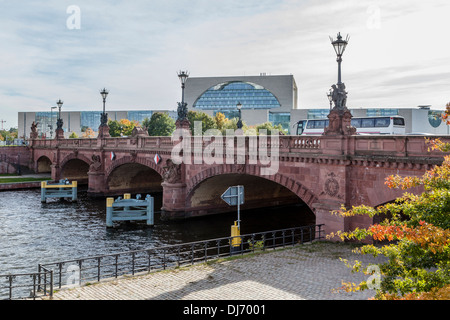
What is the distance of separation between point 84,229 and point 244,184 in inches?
576

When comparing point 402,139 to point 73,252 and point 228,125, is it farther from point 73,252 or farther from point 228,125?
point 228,125

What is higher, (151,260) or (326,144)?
(326,144)

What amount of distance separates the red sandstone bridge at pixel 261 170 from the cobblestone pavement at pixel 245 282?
4.05 metres

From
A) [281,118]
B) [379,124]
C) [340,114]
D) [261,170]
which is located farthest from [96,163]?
[281,118]

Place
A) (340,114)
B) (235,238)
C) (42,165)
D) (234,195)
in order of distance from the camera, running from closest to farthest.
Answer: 1. (234,195)
2. (235,238)
3. (340,114)
4. (42,165)

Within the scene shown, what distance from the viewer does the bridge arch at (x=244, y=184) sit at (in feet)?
82.9

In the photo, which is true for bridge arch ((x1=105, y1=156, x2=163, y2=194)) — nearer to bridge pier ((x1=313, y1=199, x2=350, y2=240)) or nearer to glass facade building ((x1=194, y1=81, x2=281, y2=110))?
bridge pier ((x1=313, y1=199, x2=350, y2=240))

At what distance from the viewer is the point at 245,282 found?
15141 millimetres

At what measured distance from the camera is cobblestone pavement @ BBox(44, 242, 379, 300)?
1376cm

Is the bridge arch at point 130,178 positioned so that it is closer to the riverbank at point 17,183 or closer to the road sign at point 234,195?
the riverbank at point 17,183

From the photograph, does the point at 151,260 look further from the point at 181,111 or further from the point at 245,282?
the point at 181,111

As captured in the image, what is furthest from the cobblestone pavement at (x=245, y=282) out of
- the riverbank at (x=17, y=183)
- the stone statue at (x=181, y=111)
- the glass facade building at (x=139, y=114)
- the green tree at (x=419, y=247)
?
the glass facade building at (x=139, y=114)

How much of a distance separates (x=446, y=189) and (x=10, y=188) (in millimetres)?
56397
